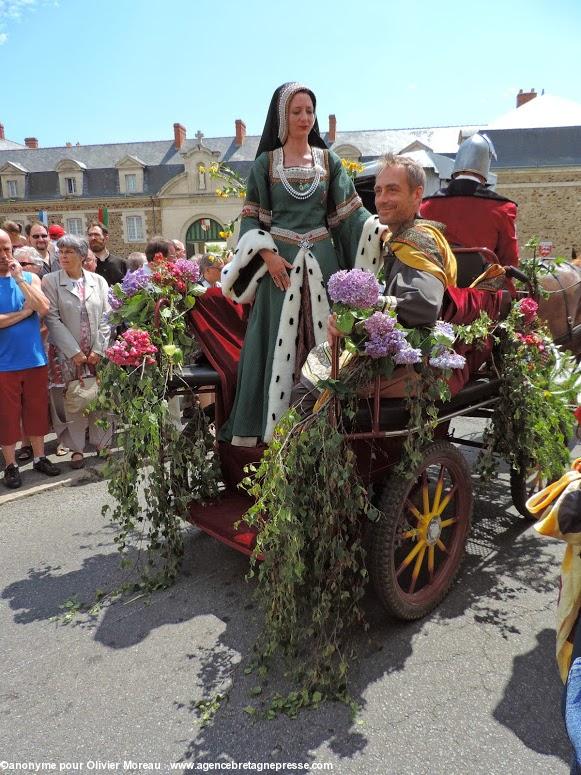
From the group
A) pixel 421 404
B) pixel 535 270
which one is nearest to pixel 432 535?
pixel 421 404

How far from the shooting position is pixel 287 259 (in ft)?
9.90

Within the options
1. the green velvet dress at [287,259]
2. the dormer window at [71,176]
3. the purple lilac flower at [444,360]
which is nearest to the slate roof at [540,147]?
the dormer window at [71,176]

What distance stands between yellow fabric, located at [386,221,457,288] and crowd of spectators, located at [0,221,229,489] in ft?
6.94

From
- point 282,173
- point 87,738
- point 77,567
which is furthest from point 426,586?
point 282,173

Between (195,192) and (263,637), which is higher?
(195,192)

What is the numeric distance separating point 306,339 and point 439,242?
2.91ft

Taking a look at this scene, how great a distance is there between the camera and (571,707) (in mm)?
1317

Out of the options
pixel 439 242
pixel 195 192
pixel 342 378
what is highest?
pixel 195 192

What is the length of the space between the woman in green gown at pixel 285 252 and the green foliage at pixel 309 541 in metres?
0.84

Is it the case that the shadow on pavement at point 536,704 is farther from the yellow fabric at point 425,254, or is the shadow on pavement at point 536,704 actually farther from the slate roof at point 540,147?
the slate roof at point 540,147

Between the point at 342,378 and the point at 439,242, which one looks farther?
the point at 439,242

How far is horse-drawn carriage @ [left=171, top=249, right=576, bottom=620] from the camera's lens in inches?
90.1

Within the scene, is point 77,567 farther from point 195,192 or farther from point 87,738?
point 195,192

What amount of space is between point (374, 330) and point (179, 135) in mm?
36317
